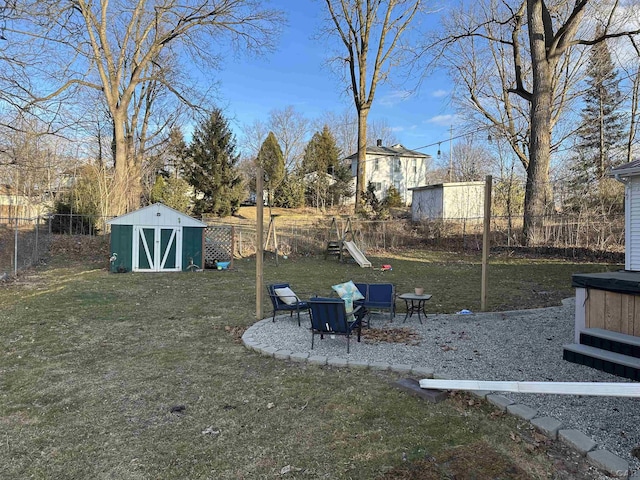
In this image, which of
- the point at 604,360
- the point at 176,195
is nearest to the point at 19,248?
the point at 176,195

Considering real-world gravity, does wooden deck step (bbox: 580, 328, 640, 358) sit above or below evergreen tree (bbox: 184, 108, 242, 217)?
below

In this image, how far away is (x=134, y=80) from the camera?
21.4 m

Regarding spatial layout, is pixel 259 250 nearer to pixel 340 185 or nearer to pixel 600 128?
pixel 340 185

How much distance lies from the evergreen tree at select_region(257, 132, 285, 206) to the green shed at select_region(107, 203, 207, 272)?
A: 61.5ft

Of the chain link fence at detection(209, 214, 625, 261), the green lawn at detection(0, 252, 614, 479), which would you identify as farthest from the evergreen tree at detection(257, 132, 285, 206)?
the green lawn at detection(0, 252, 614, 479)

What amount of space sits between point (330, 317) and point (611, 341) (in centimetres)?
318

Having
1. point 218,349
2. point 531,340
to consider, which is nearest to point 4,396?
point 218,349

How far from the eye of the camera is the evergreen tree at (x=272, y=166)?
34.2 m

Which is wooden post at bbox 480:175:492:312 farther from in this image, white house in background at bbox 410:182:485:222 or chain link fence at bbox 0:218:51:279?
white house in background at bbox 410:182:485:222

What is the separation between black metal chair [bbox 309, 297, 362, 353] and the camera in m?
5.18

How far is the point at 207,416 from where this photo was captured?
11.3 feet

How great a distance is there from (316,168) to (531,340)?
104 ft

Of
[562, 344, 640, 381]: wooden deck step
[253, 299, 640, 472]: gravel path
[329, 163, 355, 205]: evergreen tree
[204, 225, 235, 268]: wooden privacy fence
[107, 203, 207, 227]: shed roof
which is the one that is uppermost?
[329, 163, 355, 205]: evergreen tree

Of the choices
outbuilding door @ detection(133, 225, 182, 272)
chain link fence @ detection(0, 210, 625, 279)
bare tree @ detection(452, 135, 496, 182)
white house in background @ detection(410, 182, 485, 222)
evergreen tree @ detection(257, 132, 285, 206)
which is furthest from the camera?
bare tree @ detection(452, 135, 496, 182)
